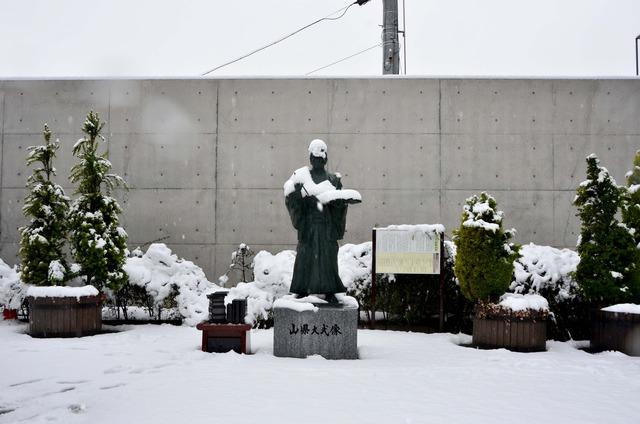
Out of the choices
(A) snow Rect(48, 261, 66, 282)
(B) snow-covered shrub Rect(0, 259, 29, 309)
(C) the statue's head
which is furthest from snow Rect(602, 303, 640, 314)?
(B) snow-covered shrub Rect(0, 259, 29, 309)

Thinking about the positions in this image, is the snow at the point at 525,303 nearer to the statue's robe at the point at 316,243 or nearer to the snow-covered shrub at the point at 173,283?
the statue's robe at the point at 316,243

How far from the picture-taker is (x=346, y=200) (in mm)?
7617

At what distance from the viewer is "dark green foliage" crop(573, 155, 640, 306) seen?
28.0 ft

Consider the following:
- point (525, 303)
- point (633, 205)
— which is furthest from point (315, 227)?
point (633, 205)

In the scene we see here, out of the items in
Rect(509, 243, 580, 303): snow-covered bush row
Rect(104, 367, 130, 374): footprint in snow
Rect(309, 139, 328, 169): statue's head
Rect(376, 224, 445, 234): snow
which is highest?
Rect(309, 139, 328, 169): statue's head

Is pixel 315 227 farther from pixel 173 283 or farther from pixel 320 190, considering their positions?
pixel 173 283

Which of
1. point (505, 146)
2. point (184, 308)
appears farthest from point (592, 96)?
point (184, 308)

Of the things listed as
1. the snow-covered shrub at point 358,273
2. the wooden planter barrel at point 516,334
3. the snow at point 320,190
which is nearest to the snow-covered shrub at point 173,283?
the snow-covered shrub at point 358,273

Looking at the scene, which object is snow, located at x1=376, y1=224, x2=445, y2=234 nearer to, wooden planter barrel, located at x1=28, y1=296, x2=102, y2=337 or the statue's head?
the statue's head

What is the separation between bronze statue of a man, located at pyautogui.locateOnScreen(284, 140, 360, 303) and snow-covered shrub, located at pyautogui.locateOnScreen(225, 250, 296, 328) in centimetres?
212

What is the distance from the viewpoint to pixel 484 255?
8680mm

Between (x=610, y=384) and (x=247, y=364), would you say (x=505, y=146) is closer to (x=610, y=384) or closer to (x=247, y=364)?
(x=610, y=384)

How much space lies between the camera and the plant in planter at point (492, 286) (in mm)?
8359
